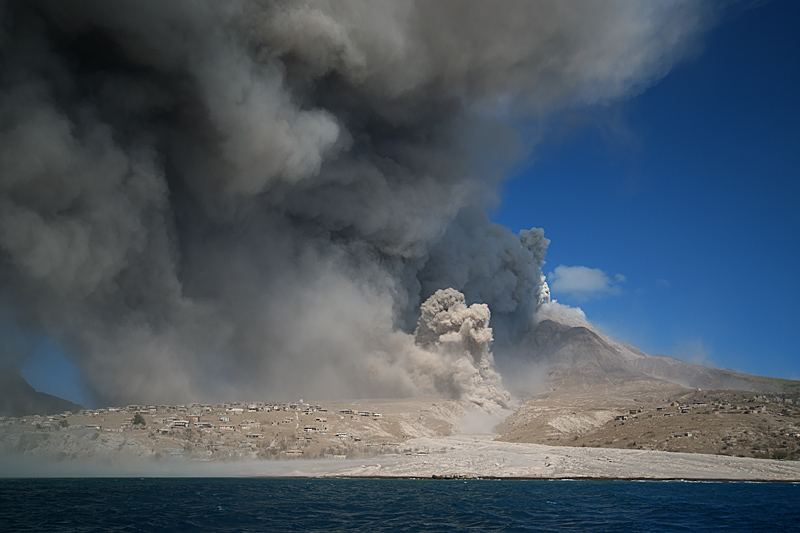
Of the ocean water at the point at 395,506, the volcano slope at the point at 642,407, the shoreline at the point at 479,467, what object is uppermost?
the volcano slope at the point at 642,407

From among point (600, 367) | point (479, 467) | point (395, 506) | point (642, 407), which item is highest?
point (600, 367)

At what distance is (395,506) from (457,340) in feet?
205

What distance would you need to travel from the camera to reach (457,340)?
9488 cm

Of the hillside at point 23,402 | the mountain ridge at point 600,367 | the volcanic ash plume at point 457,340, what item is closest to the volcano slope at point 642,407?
the mountain ridge at point 600,367

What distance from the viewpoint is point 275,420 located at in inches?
2908

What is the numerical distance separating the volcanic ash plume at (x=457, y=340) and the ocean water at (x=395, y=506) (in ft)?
155

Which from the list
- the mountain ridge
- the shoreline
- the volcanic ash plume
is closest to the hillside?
the shoreline

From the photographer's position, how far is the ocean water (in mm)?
26891

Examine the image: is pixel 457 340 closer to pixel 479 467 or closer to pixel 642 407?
pixel 642 407

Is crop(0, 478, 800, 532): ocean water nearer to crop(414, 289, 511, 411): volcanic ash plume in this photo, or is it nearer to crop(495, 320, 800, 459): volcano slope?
crop(495, 320, 800, 459): volcano slope

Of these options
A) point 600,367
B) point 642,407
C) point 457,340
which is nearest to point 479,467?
point 457,340

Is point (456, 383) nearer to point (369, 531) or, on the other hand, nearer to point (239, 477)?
point (239, 477)

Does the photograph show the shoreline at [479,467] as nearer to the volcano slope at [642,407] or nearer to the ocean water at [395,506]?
the ocean water at [395,506]

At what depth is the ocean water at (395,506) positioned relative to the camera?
88.2 feet
